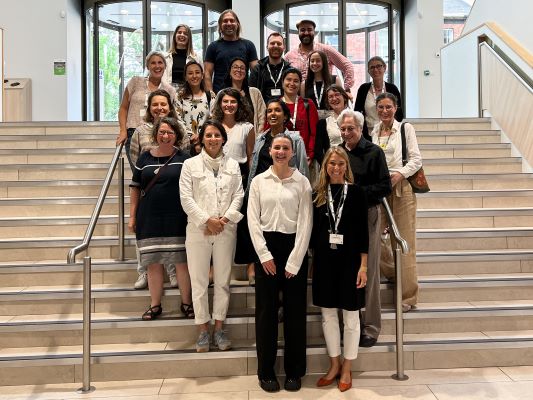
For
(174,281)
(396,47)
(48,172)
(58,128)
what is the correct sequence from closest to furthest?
(174,281) < (48,172) < (58,128) < (396,47)

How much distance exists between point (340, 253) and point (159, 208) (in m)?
1.28

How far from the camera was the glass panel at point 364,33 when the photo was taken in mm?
11000

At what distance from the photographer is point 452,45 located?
28.8 feet

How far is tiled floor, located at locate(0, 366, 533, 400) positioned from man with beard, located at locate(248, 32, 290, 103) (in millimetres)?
2431

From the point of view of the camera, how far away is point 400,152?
12.0ft

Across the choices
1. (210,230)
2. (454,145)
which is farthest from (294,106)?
(454,145)

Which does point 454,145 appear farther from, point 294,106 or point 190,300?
point 190,300

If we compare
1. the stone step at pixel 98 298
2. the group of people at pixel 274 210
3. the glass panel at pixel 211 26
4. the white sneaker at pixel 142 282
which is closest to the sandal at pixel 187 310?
the group of people at pixel 274 210

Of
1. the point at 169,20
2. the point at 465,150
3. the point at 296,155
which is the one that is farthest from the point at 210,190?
the point at 169,20

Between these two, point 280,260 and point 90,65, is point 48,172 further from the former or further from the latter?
point 90,65

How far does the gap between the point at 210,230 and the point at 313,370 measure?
3.92ft

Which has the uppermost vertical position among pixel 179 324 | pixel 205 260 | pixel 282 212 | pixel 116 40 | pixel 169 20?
pixel 169 20

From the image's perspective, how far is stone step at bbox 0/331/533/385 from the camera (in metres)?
3.29

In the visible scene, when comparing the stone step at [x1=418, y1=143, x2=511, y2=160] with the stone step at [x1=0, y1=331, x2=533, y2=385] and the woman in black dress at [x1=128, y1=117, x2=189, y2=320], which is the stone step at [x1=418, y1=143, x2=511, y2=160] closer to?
the stone step at [x1=0, y1=331, x2=533, y2=385]
